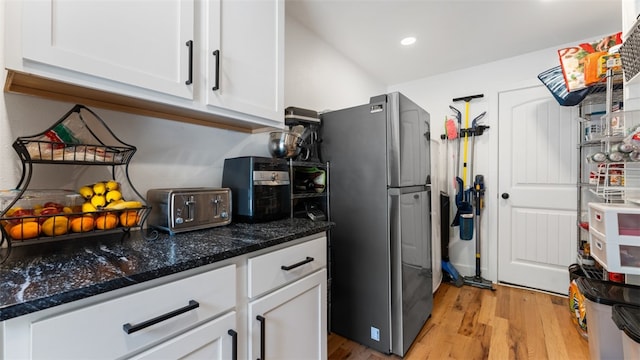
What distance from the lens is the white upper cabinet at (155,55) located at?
2.50 ft

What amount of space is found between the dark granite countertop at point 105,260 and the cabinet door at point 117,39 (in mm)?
559

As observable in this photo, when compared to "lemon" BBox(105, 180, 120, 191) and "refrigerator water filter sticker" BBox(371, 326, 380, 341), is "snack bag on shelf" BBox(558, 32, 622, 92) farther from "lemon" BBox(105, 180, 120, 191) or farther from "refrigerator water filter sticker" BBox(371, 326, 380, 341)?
"lemon" BBox(105, 180, 120, 191)

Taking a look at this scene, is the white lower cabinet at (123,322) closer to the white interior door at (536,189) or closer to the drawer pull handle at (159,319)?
the drawer pull handle at (159,319)

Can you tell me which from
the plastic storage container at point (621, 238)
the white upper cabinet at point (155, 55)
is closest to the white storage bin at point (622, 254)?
the plastic storage container at point (621, 238)

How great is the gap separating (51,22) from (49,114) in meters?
0.39

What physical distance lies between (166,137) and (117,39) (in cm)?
50

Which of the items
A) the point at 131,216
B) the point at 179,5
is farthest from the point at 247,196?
the point at 179,5

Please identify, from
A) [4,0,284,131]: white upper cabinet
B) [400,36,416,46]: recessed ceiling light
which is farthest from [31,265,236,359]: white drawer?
[400,36,416,46]: recessed ceiling light

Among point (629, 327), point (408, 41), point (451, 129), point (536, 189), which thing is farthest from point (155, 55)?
point (536, 189)

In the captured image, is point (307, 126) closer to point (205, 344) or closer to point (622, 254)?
point (205, 344)

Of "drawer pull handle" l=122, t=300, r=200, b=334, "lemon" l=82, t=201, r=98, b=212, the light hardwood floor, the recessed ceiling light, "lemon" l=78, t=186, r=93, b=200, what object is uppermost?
the recessed ceiling light

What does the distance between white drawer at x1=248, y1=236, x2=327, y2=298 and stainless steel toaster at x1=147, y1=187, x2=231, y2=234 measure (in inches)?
14.8

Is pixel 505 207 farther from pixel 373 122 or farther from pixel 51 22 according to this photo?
pixel 51 22

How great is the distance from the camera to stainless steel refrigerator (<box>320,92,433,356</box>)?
168cm
